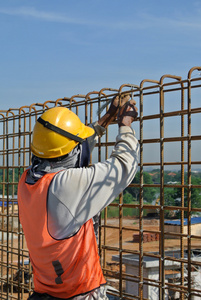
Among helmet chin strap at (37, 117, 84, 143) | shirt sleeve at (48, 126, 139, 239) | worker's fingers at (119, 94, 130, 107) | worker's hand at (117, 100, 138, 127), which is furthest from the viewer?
worker's fingers at (119, 94, 130, 107)

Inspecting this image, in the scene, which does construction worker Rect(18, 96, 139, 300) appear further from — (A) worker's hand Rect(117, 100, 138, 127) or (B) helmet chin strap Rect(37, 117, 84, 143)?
(A) worker's hand Rect(117, 100, 138, 127)

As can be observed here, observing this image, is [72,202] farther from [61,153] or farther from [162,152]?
[162,152]

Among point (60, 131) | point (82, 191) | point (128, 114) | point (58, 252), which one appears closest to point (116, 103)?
Answer: point (128, 114)

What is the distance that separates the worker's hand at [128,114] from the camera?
3.18m

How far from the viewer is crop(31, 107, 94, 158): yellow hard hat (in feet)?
9.34

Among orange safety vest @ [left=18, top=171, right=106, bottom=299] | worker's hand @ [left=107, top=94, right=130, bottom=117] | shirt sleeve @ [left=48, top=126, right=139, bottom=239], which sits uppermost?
worker's hand @ [left=107, top=94, right=130, bottom=117]

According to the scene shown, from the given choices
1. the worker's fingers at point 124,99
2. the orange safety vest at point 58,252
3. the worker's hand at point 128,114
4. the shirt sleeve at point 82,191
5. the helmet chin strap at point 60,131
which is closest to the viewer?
the shirt sleeve at point 82,191

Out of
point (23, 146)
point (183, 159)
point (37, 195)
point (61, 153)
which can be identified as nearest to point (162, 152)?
point (183, 159)

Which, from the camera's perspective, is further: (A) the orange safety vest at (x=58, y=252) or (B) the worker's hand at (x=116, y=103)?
(B) the worker's hand at (x=116, y=103)

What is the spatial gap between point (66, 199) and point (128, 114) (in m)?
0.96

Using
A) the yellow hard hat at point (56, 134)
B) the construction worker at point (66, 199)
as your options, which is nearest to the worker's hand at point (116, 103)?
the construction worker at point (66, 199)

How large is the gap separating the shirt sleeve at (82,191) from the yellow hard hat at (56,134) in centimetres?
21

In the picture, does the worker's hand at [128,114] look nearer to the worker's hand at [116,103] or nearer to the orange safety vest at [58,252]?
the worker's hand at [116,103]

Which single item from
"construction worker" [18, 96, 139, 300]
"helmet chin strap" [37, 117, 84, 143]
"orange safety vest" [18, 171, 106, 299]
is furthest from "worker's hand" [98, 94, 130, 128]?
"orange safety vest" [18, 171, 106, 299]
